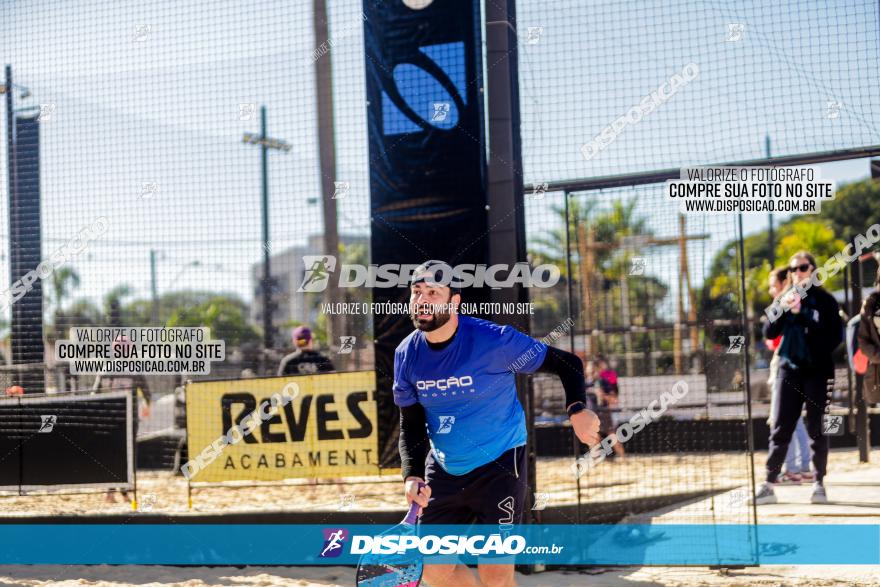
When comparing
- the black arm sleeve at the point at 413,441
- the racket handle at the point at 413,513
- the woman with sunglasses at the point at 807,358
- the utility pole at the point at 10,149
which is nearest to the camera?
the racket handle at the point at 413,513

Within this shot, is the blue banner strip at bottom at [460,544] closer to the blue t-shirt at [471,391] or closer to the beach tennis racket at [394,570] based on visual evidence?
the beach tennis racket at [394,570]

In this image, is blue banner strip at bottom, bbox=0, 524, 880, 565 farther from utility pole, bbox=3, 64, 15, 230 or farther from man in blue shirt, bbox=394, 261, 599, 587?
utility pole, bbox=3, 64, 15, 230

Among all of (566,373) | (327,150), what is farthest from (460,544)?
(327,150)

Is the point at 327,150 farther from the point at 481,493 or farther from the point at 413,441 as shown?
the point at 481,493

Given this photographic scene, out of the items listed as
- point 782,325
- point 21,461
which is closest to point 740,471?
point 782,325

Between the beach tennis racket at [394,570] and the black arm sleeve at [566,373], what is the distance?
35.5 inches

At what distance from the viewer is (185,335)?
6.93 m

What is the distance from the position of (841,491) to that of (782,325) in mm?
1550

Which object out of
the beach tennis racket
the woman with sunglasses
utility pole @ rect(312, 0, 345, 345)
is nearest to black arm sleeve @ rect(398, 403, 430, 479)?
the beach tennis racket

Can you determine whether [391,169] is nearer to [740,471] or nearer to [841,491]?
[841,491]

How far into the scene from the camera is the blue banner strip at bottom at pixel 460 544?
5.62 meters

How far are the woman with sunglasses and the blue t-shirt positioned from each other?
2989 mm

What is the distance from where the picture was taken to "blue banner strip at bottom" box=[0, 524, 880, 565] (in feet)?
18.5

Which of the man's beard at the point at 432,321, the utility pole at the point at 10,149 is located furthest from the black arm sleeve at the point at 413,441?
the utility pole at the point at 10,149
